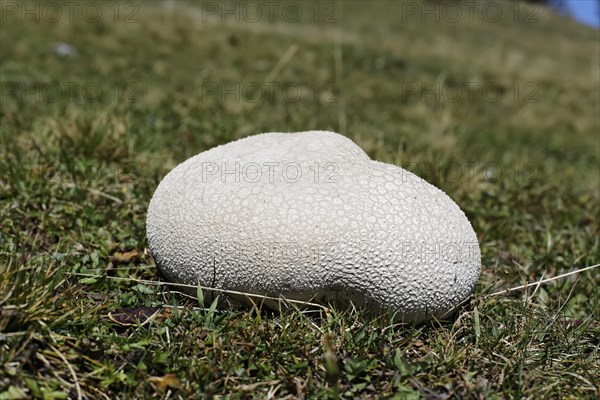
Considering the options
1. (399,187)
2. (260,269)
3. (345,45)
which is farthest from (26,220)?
(345,45)

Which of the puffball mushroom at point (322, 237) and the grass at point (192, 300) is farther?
the puffball mushroom at point (322, 237)

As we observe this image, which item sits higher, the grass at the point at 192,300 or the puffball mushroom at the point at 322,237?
the puffball mushroom at the point at 322,237

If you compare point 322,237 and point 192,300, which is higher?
point 322,237

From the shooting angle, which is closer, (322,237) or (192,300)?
(322,237)

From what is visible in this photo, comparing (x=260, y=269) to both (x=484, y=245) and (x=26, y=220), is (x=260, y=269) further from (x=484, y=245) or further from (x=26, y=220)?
(x=484, y=245)
